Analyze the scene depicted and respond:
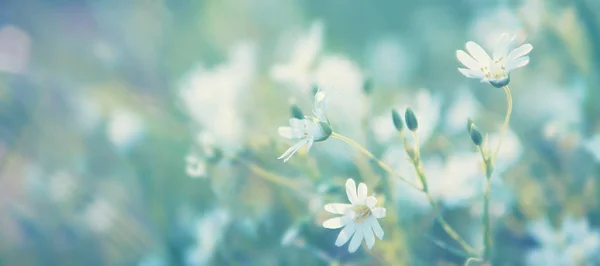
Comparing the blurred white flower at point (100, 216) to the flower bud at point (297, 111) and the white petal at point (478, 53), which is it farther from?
the white petal at point (478, 53)

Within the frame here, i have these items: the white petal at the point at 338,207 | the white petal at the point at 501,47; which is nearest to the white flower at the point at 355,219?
the white petal at the point at 338,207

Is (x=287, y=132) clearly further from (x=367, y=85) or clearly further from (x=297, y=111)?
(x=367, y=85)

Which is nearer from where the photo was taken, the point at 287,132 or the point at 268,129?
the point at 287,132

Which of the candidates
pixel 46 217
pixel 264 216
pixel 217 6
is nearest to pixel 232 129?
pixel 264 216

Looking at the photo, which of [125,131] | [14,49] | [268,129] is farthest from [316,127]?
[14,49]

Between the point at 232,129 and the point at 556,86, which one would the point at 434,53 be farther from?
the point at 232,129

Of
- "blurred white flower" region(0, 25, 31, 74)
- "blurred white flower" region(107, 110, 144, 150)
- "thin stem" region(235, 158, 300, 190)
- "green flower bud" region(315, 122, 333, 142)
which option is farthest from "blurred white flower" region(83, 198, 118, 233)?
"green flower bud" region(315, 122, 333, 142)
